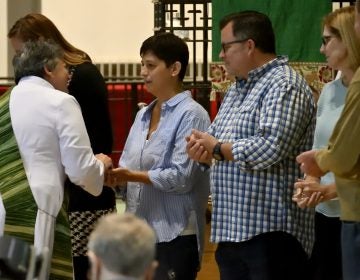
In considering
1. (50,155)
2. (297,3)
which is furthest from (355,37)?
(297,3)

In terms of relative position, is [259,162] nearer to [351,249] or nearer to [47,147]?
[351,249]

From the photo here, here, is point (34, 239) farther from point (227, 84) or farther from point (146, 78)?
point (227, 84)

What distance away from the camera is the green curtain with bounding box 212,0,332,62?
16.9 ft

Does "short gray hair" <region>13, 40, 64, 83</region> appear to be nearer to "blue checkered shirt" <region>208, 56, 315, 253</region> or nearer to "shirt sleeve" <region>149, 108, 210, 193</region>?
"shirt sleeve" <region>149, 108, 210, 193</region>

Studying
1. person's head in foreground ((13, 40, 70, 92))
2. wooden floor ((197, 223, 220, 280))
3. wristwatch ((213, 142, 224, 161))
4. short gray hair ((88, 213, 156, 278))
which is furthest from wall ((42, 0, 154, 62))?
short gray hair ((88, 213, 156, 278))

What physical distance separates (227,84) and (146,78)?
1289 millimetres

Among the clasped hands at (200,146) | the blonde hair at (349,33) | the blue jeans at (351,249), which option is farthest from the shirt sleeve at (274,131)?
the blue jeans at (351,249)

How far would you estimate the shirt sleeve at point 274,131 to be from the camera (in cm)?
339

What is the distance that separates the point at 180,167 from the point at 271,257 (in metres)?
0.59

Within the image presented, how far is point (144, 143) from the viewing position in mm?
3947

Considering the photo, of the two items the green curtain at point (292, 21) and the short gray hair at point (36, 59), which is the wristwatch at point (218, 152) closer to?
the short gray hair at point (36, 59)

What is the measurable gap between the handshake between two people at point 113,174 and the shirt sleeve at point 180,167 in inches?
4.2

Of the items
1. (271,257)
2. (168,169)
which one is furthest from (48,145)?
(271,257)

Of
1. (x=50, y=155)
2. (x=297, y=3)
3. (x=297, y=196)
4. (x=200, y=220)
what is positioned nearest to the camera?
(x=297, y=196)
